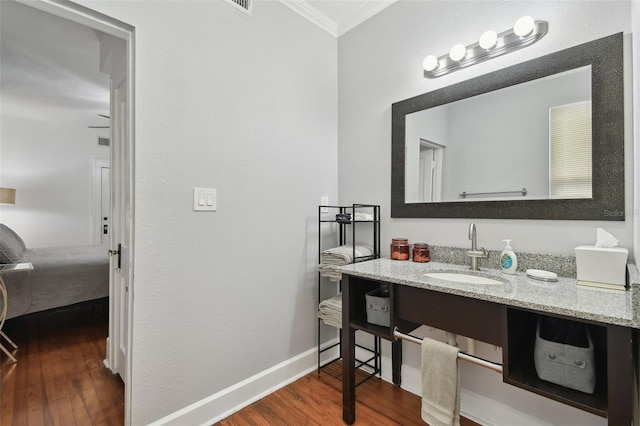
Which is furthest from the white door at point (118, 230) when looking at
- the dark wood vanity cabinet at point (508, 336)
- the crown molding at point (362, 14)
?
the crown molding at point (362, 14)

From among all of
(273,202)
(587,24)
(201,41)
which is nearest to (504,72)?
(587,24)

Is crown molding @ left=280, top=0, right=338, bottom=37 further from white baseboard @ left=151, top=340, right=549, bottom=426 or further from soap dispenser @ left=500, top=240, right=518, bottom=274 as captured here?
white baseboard @ left=151, top=340, right=549, bottom=426

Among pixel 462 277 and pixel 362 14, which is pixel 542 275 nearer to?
pixel 462 277

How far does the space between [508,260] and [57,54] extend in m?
3.77

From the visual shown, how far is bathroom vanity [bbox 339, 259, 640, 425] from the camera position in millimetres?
814

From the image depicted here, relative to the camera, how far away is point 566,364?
93 centimetres

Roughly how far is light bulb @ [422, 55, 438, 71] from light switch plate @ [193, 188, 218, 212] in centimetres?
144

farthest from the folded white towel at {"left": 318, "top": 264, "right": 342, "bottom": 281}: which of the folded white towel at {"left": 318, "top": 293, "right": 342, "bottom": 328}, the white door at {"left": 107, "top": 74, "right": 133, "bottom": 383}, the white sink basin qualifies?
the white door at {"left": 107, "top": 74, "right": 133, "bottom": 383}

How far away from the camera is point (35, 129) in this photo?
13.9ft

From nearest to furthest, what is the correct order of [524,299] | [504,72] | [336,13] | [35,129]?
[524,299], [504,72], [336,13], [35,129]

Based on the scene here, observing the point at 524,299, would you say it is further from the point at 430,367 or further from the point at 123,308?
the point at 123,308

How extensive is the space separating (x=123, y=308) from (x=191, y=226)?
2.89 ft

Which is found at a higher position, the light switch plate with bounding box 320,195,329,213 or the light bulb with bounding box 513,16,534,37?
the light bulb with bounding box 513,16,534,37

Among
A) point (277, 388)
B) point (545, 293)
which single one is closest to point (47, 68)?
point (277, 388)
